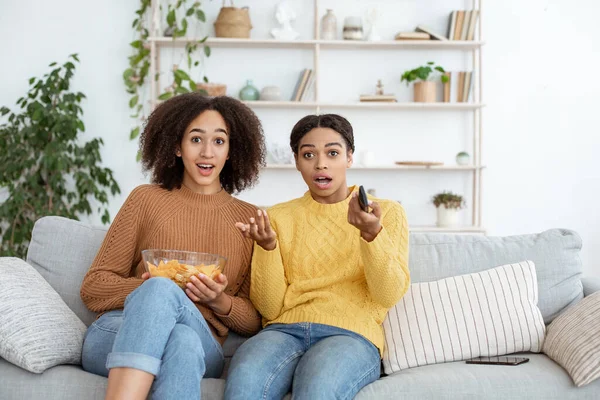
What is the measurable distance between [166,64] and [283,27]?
78 centimetres

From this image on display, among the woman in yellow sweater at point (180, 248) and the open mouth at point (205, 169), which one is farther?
the open mouth at point (205, 169)

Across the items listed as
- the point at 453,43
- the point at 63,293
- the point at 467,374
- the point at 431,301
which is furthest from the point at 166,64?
the point at 467,374

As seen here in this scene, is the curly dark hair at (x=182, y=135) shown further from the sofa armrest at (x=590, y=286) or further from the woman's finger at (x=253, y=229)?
the sofa armrest at (x=590, y=286)

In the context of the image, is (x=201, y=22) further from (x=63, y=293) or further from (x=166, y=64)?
(x=63, y=293)

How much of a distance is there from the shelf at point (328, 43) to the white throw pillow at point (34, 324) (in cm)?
260

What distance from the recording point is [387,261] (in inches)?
70.1

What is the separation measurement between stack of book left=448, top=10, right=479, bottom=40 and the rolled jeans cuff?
11.1ft

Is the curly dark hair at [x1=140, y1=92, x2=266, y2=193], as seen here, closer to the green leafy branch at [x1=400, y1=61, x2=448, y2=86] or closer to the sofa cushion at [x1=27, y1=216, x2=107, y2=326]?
the sofa cushion at [x1=27, y1=216, x2=107, y2=326]

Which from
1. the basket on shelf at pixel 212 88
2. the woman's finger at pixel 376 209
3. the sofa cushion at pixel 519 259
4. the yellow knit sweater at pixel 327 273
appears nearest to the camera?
the woman's finger at pixel 376 209

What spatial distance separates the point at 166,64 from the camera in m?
4.49

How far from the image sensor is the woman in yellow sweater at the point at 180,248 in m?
1.54

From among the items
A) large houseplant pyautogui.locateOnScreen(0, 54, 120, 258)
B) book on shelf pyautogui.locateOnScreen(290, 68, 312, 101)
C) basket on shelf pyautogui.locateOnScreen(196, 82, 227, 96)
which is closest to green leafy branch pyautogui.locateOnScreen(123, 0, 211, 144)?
basket on shelf pyautogui.locateOnScreen(196, 82, 227, 96)

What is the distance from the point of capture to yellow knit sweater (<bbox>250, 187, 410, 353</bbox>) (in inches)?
72.9

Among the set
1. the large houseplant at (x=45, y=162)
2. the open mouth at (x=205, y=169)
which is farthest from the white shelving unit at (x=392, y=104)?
the open mouth at (x=205, y=169)
